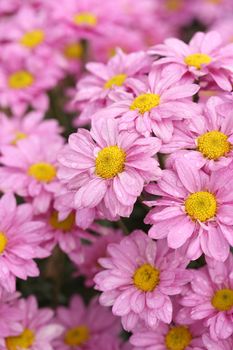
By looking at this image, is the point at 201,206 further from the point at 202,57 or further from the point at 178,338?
the point at 202,57

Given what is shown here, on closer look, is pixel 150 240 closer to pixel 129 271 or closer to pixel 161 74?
pixel 129 271

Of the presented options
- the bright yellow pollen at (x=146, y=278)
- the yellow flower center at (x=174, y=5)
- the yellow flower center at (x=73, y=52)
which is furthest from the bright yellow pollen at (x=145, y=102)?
the yellow flower center at (x=174, y=5)

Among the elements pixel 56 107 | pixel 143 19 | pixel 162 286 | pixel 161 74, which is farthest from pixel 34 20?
pixel 162 286

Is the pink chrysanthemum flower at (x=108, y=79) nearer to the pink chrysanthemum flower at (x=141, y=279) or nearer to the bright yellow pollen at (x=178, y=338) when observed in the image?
the pink chrysanthemum flower at (x=141, y=279)

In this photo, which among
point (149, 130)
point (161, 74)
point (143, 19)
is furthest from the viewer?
point (143, 19)

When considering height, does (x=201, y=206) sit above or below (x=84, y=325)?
above

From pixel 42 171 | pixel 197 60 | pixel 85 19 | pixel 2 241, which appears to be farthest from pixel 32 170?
pixel 85 19

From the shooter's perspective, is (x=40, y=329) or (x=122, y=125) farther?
(x=40, y=329)
